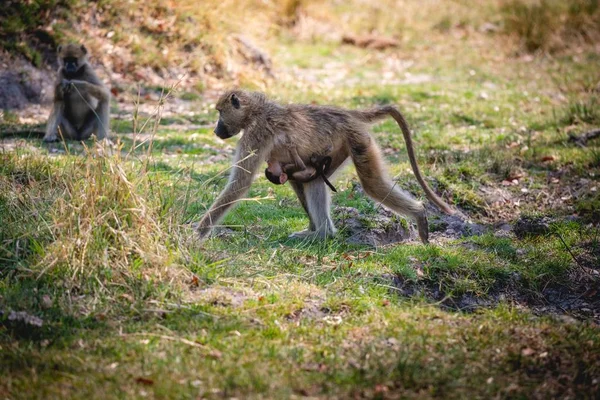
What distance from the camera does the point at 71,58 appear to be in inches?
→ 363

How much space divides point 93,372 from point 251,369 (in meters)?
0.88

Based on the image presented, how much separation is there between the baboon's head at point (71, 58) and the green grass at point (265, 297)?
2.36 meters

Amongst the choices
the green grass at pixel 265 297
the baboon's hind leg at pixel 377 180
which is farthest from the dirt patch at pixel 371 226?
the baboon's hind leg at pixel 377 180

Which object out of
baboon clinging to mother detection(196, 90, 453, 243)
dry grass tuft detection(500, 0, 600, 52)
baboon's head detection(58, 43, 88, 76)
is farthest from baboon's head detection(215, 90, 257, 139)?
dry grass tuft detection(500, 0, 600, 52)

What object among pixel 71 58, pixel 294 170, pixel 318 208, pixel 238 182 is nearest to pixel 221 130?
pixel 238 182

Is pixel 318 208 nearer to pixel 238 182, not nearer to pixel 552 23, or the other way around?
pixel 238 182

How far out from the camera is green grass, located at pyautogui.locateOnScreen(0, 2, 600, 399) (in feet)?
13.1

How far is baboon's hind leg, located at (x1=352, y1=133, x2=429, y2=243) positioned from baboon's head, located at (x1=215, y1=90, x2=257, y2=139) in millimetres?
990

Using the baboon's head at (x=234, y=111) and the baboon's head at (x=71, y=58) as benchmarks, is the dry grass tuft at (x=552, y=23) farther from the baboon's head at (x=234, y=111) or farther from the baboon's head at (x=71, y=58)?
the baboon's head at (x=234, y=111)

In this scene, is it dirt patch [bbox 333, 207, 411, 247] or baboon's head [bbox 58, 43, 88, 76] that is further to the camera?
baboon's head [bbox 58, 43, 88, 76]

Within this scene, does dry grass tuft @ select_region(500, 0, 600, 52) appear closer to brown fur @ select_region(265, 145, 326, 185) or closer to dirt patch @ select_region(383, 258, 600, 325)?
dirt patch @ select_region(383, 258, 600, 325)

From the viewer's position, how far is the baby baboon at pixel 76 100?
9250 millimetres

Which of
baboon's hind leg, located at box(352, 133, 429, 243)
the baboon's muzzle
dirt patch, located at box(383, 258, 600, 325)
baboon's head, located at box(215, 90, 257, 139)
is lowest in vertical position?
dirt patch, located at box(383, 258, 600, 325)

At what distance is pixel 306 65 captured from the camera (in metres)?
15.2
